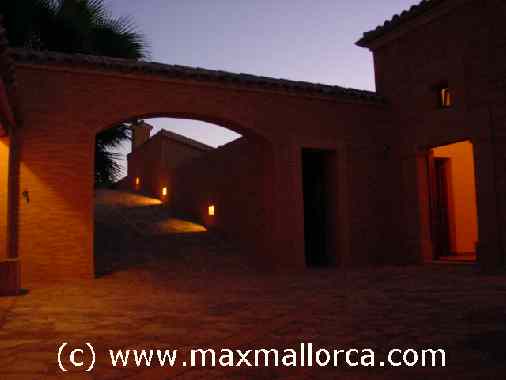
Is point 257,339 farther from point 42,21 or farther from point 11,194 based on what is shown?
point 42,21

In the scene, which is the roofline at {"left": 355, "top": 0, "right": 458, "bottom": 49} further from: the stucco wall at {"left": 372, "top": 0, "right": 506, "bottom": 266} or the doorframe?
the doorframe

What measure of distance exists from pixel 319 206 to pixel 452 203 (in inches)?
139

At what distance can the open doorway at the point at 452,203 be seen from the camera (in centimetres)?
1208

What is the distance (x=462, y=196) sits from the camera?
13547mm

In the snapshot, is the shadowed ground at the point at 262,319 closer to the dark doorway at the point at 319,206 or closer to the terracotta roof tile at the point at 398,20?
the dark doorway at the point at 319,206

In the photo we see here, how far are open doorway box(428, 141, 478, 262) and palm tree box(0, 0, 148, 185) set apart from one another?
8336mm

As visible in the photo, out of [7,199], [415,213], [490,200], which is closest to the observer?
[7,199]

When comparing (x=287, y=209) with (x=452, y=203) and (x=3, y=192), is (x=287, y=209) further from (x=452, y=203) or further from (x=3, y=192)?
(x=3, y=192)

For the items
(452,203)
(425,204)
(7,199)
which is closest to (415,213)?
(425,204)

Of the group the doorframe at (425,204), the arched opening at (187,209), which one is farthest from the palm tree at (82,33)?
the doorframe at (425,204)

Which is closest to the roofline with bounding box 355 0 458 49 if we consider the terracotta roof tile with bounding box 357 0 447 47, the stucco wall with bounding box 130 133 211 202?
the terracotta roof tile with bounding box 357 0 447 47

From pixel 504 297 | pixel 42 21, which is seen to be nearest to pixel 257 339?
pixel 504 297

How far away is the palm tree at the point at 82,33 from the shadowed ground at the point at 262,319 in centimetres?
480

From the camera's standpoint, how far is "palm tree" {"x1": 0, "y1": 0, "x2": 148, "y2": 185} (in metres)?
11.3
